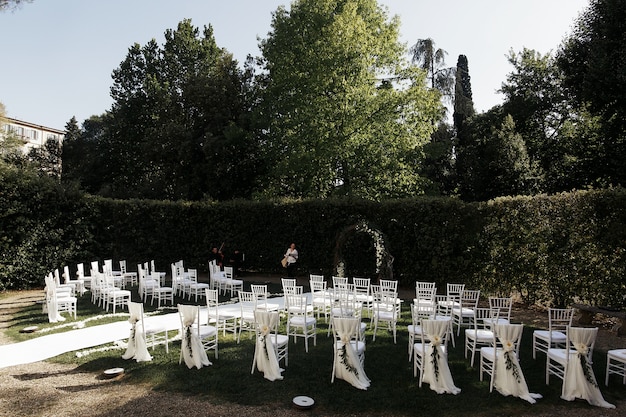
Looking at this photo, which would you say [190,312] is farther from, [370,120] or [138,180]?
[138,180]

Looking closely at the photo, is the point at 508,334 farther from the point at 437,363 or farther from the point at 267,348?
the point at 267,348

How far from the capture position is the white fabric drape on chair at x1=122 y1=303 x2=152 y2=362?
27.9 ft

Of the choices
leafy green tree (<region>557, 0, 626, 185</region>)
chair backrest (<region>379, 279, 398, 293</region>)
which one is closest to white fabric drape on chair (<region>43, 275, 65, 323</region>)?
chair backrest (<region>379, 279, 398, 293</region>)

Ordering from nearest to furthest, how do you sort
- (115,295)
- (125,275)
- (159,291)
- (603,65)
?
(115,295), (159,291), (603,65), (125,275)

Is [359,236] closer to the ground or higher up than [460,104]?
closer to the ground

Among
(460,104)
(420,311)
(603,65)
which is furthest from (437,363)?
(460,104)

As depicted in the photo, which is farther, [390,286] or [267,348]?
[390,286]

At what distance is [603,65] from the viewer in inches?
592

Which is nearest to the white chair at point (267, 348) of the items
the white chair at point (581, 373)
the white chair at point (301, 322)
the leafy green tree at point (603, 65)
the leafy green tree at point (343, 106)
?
the white chair at point (301, 322)

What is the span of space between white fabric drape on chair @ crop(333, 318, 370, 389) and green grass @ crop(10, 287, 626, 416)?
160 mm

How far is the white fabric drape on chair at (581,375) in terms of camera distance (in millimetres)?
6727

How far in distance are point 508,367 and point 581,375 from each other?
3.63ft

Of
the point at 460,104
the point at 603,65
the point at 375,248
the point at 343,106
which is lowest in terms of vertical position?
the point at 375,248

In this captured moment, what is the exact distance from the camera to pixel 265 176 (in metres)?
28.3
